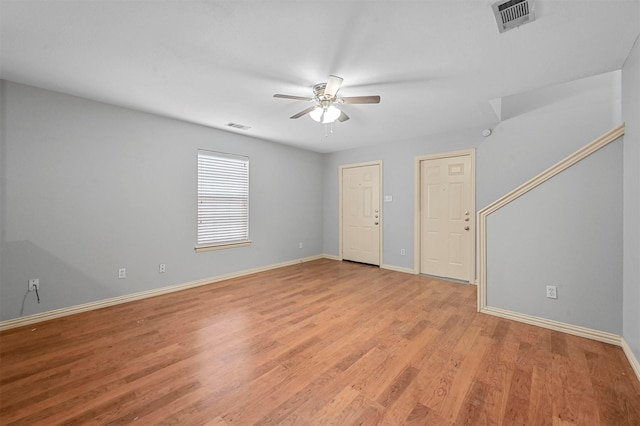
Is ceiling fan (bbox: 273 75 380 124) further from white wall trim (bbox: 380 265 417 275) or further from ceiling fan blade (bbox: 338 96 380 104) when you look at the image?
white wall trim (bbox: 380 265 417 275)

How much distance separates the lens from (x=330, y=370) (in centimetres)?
203

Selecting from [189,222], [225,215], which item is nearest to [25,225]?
[189,222]

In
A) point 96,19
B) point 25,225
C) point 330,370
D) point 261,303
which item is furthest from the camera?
point 261,303

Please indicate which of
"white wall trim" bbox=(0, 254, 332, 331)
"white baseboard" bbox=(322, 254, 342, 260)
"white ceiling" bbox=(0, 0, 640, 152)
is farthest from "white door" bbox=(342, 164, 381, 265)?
"white ceiling" bbox=(0, 0, 640, 152)

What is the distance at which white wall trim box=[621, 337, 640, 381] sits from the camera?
194cm

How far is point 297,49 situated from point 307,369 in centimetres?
249

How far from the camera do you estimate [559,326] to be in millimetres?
2666

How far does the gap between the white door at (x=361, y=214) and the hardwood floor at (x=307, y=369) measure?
2.30 metres

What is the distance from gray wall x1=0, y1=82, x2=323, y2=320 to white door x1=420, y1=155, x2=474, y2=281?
3.34 meters

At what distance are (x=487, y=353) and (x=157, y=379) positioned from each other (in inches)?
102

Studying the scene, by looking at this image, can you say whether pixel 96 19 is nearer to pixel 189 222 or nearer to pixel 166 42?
pixel 166 42

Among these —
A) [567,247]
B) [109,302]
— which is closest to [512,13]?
[567,247]

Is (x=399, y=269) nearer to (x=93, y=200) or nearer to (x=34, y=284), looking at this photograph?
(x=93, y=200)

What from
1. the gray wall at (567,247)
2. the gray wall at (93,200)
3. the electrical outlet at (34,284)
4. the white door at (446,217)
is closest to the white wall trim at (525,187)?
the gray wall at (567,247)
